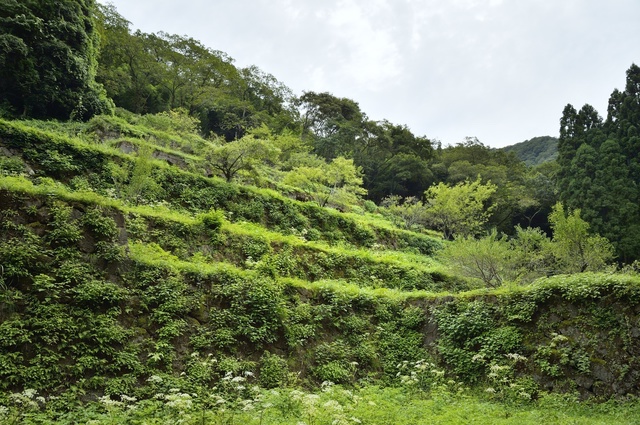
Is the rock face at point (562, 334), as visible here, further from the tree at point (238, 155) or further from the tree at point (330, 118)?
the tree at point (330, 118)

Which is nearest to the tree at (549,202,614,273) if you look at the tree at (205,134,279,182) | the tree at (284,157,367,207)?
the tree at (284,157,367,207)

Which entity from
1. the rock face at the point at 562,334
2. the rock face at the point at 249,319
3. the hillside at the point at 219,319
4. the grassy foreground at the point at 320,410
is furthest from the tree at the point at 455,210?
the grassy foreground at the point at 320,410

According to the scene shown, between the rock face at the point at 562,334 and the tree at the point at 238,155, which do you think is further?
the tree at the point at 238,155

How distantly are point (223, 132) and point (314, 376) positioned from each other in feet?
124

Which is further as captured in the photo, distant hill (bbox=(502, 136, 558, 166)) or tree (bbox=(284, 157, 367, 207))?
distant hill (bbox=(502, 136, 558, 166))

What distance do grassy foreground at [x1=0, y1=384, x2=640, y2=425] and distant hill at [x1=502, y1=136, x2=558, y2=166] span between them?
247 feet

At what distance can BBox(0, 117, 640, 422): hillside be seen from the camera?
7.25m

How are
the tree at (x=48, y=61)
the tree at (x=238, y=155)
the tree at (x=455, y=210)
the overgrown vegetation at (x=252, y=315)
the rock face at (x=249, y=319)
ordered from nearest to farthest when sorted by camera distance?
the overgrown vegetation at (x=252, y=315), the rock face at (x=249, y=319), the tree at (x=238, y=155), the tree at (x=48, y=61), the tree at (x=455, y=210)

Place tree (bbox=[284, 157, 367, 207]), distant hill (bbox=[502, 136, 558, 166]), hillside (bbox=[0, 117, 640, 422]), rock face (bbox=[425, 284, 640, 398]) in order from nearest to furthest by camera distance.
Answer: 1. hillside (bbox=[0, 117, 640, 422])
2. rock face (bbox=[425, 284, 640, 398])
3. tree (bbox=[284, 157, 367, 207])
4. distant hill (bbox=[502, 136, 558, 166])

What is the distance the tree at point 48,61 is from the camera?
868 inches

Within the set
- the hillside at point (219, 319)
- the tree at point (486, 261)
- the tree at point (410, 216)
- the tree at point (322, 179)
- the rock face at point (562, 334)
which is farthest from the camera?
the tree at point (410, 216)

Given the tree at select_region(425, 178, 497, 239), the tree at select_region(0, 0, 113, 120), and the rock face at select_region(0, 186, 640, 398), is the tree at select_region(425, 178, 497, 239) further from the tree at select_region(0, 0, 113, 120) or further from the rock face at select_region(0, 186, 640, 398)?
the tree at select_region(0, 0, 113, 120)

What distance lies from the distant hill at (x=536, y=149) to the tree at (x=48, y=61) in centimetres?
7233

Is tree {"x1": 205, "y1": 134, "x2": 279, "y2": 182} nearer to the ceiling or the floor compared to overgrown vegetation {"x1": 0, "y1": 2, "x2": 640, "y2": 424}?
nearer to the ceiling
